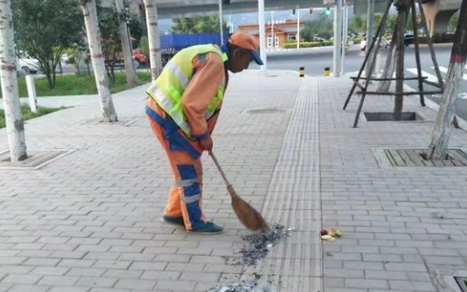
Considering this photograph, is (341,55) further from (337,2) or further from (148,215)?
(148,215)

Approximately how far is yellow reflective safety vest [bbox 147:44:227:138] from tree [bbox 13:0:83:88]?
13980 millimetres

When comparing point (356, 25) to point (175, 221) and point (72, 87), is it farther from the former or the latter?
point (175, 221)

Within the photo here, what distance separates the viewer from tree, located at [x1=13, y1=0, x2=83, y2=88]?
52.2ft

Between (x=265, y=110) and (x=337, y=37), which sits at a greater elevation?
(x=337, y=37)

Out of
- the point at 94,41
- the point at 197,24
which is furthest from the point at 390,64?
the point at 197,24

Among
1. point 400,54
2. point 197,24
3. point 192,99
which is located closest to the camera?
point 192,99

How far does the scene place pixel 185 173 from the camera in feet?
12.7

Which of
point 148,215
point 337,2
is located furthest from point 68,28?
point 148,215

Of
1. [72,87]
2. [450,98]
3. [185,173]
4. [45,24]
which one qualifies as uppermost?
[45,24]

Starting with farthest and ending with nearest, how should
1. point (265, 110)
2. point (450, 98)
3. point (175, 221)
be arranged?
1. point (265, 110)
2. point (450, 98)
3. point (175, 221)

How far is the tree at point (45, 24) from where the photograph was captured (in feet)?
52.2

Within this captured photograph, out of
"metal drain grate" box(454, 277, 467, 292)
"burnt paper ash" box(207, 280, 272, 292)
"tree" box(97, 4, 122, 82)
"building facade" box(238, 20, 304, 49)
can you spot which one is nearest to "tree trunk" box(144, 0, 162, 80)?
"tree" box(97, 4, 122, 82)

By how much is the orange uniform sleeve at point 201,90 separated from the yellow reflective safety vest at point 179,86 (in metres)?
0.06

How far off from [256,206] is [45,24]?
14.0 meters
